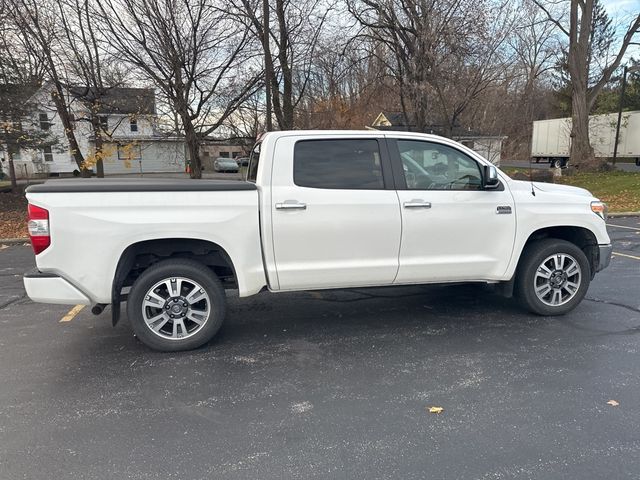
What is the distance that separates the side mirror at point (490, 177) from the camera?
4.32 m

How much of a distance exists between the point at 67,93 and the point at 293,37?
314 inches

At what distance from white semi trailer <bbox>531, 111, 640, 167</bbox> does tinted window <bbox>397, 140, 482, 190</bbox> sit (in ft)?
103

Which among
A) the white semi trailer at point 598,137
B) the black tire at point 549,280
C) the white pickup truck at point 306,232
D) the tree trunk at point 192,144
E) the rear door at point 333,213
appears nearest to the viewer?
the white pickup truck at point 306,232

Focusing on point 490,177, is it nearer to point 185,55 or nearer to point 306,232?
point 306,232

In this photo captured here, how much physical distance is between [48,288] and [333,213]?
248cm

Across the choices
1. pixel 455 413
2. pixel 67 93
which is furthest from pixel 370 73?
pixel 455 413

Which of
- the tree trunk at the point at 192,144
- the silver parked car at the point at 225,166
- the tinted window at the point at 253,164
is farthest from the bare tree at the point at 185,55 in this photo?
the silver parked car at the point at 225,166

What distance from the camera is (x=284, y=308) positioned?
524 centimetres

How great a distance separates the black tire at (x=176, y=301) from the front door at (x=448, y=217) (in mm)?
1802

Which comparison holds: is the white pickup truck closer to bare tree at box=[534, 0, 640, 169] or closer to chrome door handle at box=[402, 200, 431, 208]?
chrome door handle at box=[402, 200, 431, 208]

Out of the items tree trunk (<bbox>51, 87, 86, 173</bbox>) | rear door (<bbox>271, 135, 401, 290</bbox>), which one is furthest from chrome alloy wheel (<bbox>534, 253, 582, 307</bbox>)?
tree trunk (<bbox>51, 87, 86, 173</bbox>)

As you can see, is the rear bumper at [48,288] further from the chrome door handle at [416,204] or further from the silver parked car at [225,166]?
the silver parked car at [225,166]

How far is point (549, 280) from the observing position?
4.70 m

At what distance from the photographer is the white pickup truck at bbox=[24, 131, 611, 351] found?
12.2 ft
